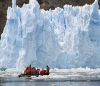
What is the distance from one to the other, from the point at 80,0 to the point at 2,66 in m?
23.7

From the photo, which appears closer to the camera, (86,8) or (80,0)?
(86,8)

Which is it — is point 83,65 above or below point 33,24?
below

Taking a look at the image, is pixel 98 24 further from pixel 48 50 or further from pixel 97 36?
pixel 48 50

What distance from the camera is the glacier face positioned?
43000 millimetres

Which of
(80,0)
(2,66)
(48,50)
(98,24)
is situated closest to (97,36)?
(98,24)

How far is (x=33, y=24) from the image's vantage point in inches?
1698

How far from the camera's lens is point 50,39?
43781mm

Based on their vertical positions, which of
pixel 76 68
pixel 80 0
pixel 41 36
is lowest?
pixel 76 68

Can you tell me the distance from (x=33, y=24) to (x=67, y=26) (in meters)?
3.65

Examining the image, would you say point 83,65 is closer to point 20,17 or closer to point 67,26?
point 67,26

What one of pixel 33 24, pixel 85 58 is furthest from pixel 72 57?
pixel 33 24

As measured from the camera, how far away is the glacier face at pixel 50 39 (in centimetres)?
4300

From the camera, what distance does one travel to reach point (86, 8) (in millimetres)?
45656

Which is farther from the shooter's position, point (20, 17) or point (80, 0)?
point (80, 0)
